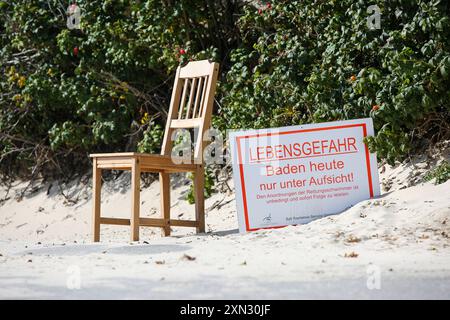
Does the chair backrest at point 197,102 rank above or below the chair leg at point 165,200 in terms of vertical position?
above

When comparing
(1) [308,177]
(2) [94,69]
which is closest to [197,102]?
(1) [308,177]

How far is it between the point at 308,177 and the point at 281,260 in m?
1.38

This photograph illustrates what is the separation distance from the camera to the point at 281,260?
404 cm

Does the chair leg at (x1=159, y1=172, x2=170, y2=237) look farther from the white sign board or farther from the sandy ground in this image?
the white sign board

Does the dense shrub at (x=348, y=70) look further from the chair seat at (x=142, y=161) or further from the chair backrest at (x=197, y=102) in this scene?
the chair seat at (x=142, y=161)

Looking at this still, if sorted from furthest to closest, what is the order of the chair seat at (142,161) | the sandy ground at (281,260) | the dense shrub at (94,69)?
the dense shrub at (94,69)
the chair seat at (142,161)
the sandy ground at (281,260)

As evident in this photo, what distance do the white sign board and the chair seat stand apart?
0.44 metres

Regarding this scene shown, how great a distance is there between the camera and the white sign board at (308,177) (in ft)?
17.5

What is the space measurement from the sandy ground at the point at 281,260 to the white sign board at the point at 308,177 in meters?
0.19

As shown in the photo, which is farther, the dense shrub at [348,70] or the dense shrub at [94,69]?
the dense shrub at [94,69]


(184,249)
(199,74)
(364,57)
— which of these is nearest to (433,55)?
(364,57)

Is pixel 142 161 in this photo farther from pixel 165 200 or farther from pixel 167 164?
pixel 165 200

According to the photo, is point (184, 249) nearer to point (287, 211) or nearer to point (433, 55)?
point (287, 211)

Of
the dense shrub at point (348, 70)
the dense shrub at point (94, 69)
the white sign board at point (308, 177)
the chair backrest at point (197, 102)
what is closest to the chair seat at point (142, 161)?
the chair backrest at point (197, 102)
